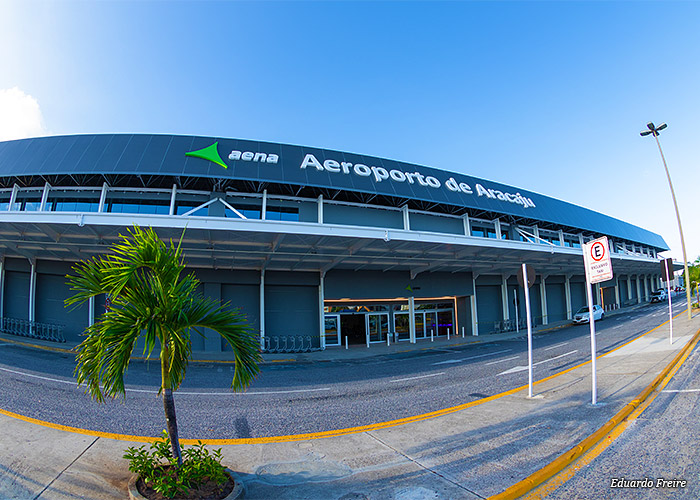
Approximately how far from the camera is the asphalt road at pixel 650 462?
11.7 ft

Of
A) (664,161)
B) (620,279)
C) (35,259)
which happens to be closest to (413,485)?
(35,259)

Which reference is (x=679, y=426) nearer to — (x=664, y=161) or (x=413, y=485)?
(x=413, y=485)

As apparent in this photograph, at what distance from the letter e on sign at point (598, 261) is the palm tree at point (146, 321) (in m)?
6.92

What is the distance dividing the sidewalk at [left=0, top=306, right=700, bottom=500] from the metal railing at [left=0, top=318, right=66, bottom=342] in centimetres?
1616

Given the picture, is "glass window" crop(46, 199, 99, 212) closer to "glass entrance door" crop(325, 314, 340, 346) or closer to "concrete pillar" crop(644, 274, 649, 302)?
"glass entrance door" crop(325, 314, 340, 346)

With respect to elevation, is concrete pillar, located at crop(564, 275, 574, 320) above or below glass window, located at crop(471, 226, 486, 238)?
below

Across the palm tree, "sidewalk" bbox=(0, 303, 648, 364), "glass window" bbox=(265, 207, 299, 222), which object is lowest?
"sidewalk" bbox=(0, 303, 648, 364)

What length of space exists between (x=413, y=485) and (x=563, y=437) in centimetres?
265

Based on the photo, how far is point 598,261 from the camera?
692 cm

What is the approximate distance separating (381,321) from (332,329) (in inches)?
151

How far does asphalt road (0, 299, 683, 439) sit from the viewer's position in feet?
20.8

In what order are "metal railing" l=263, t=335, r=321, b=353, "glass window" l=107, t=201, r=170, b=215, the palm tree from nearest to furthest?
the palm tree < "metal railing" l=263, t=335, r=321, b=353 < "glass window" l=107, t=201, r=170, b=215

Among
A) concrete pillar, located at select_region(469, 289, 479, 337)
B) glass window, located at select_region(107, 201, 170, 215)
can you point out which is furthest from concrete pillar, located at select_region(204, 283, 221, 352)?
concrete pillar, located at select_region(469, 289, 479, 337)

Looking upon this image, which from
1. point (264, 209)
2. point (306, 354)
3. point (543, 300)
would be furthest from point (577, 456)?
point (543, 300)
